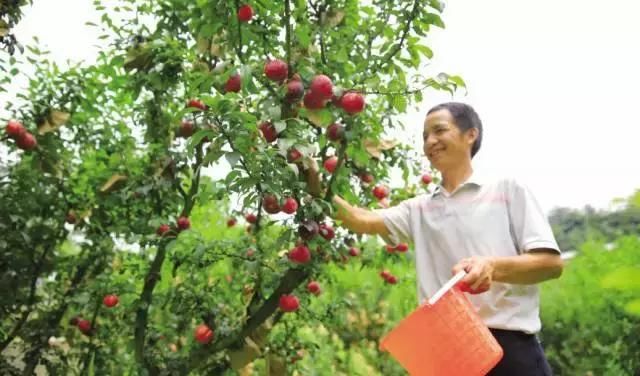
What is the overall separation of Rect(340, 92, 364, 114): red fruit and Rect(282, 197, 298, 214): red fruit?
27cm

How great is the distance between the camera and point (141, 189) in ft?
7.56

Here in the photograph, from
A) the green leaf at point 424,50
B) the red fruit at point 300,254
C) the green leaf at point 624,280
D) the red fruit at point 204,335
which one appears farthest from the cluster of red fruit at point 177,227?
the green leaf at point 624,280

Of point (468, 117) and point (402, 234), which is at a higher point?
point (468, 117)

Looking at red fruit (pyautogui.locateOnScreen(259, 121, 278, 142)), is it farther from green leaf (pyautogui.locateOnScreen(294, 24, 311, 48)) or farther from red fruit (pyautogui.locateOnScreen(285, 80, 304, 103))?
green leaf (pyautogui.locateOnScreen(294, 24, 311, 48))

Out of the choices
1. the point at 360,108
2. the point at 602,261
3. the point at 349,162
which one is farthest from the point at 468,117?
the point at 602,261

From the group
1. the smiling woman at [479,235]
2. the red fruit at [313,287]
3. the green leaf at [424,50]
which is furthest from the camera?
the red fruit at [313,287]

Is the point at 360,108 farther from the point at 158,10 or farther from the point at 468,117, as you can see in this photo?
the point at 158,10

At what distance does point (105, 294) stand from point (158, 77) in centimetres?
99

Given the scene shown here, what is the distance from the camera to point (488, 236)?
160cm

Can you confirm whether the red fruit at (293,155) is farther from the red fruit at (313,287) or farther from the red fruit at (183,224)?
the red fruit at (313,287)

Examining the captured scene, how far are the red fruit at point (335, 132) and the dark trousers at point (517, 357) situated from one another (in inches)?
26.7

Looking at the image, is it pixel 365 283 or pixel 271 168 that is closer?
pixel 271 168

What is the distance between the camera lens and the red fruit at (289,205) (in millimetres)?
1611

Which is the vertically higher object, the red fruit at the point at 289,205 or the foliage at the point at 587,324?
the red fruit at the point at 289,205
